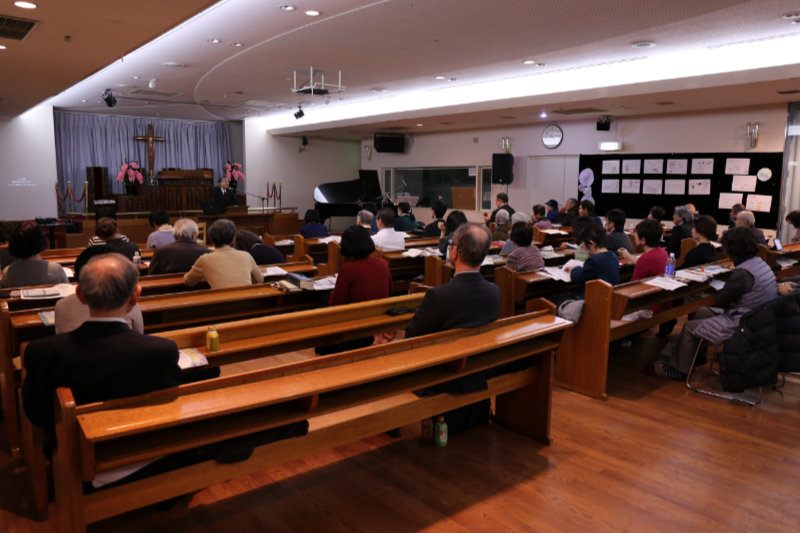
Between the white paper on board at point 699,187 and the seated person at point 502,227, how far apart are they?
4629 mm

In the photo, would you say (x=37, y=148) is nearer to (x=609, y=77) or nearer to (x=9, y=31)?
(x=9, y=31)

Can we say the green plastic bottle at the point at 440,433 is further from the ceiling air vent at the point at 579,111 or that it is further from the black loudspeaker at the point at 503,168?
the black loudspeaker at the point at 503,168

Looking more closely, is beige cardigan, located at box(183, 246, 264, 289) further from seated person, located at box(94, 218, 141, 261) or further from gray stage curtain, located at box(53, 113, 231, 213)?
gray stage curtain, located at box(53, 113, 231, 213)

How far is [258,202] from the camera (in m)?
15.2

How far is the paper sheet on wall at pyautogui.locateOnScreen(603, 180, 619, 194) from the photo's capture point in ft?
36.1

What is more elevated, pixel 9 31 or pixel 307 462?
pixel 9 31

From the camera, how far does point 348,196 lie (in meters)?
14.6

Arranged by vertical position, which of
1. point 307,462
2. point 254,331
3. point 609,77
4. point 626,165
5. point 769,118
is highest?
point 609,77

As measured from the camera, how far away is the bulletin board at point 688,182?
9.11 metres

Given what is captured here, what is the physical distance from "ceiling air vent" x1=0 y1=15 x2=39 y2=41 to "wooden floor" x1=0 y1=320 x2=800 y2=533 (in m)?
3.26

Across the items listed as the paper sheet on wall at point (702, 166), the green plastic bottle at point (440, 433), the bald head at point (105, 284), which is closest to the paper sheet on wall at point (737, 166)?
the paper sheet on wall at point (702, 166)

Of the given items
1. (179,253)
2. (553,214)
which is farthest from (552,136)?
(179,253)

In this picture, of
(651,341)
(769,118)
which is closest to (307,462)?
(651,341)

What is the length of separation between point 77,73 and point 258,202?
8.51 m
